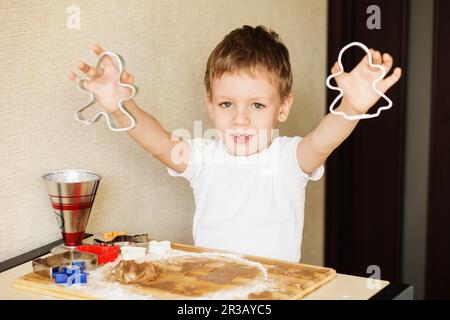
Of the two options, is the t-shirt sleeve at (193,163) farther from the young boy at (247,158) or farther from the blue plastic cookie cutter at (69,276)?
the blue plastic cookie cutter at (69,276)

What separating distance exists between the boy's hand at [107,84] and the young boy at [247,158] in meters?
0.15

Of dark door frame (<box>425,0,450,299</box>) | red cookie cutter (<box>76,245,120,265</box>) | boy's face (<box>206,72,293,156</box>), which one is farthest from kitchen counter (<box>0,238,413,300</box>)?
dark door frame (<box>425,0,450,299</box>)

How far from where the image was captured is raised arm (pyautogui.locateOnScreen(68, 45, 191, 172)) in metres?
1.09

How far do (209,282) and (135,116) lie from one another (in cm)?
36

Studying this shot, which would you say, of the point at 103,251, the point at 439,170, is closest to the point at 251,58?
the point at 103,251

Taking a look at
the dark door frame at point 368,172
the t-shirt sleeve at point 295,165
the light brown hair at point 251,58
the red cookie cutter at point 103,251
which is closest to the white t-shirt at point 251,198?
the t-shirt sleeve at point 295,165

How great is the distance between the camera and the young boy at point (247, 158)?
1.32 m

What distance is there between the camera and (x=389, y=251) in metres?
2.26

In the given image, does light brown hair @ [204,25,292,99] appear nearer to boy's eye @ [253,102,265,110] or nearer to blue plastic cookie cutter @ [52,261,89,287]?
boy's eye @ [253,102,265,110]

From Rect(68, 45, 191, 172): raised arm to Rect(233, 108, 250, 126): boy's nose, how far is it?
0.41ft

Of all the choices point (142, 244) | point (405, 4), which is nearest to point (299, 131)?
point (405, 4)

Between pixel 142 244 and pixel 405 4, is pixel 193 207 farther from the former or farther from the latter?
pixel 405 4
